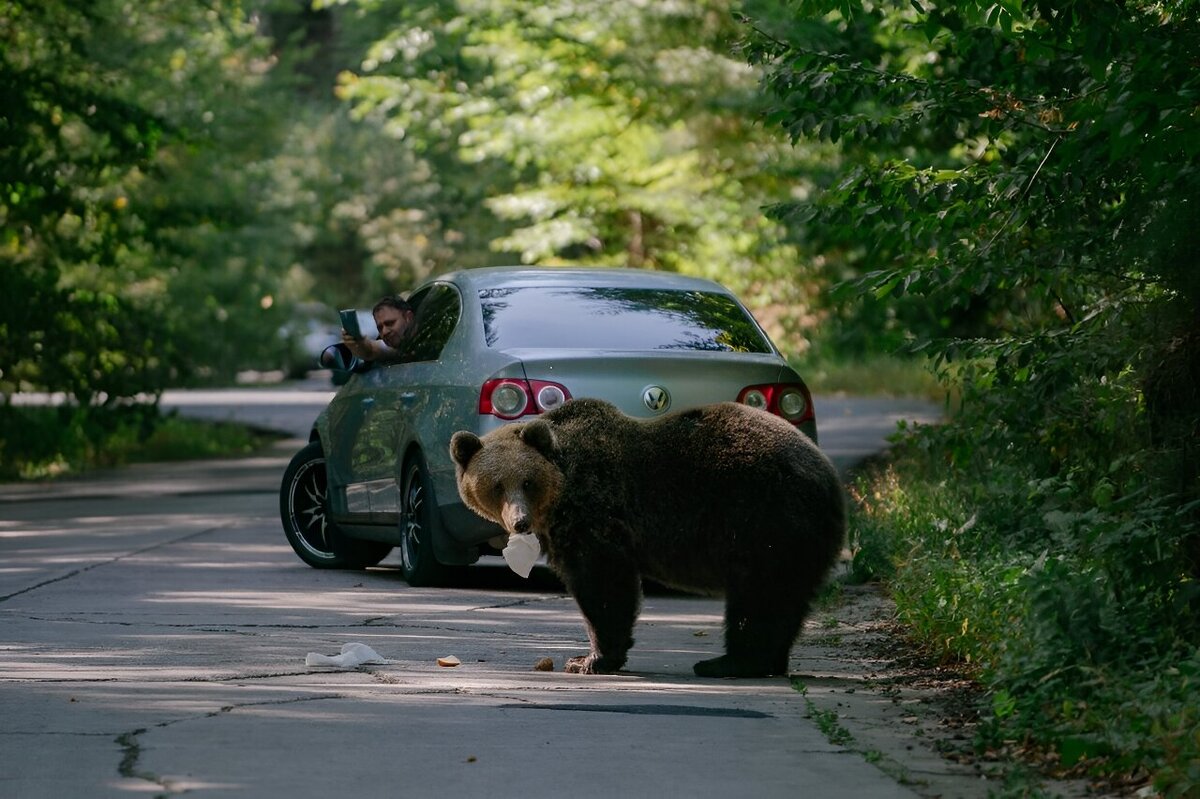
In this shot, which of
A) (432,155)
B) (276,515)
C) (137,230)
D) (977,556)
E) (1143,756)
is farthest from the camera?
(432,155)

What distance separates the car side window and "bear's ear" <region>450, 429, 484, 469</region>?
3426 mm

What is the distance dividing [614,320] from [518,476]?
3.37 metres

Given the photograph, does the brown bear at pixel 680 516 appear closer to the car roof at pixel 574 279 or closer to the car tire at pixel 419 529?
the car tire at pixel 419 529

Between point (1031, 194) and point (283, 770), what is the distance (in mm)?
4915

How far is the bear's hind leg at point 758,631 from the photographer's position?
8867 mm

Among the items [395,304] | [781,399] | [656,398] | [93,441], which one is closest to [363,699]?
[656,398]

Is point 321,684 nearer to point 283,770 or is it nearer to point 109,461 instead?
point 283,770

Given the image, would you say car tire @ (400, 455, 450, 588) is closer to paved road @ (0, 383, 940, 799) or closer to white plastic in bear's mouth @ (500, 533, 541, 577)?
paved road @ (0, 383, 940, 799)

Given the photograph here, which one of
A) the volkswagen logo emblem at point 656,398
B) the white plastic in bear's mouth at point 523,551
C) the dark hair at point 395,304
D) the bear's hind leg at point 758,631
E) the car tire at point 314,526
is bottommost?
the car tire at point 314,526

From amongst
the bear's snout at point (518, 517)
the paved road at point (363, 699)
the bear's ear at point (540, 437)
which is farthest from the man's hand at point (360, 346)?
the bear's snout at point (518, 517)

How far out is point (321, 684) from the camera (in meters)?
8.54

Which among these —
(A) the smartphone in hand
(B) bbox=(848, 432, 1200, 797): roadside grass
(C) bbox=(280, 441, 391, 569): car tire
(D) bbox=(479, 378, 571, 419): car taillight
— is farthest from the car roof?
(B) bbox=(848, 432, 1200, 797): roadside grass

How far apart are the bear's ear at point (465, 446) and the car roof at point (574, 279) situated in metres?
3.55

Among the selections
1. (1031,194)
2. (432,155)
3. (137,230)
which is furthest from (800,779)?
(432,155)
